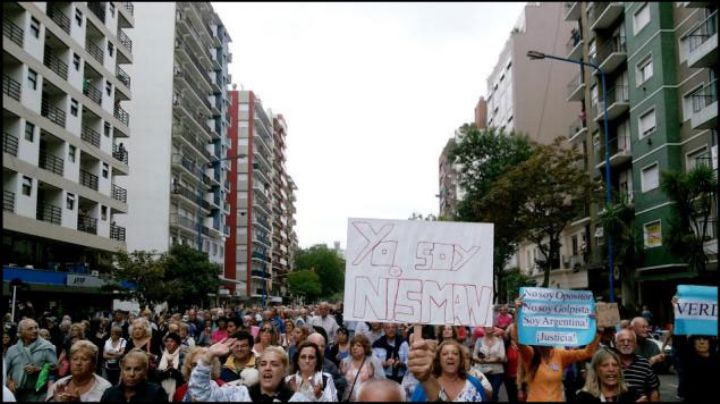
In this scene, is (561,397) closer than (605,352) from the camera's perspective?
No

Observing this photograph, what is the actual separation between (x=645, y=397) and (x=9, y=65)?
6815 millimetres

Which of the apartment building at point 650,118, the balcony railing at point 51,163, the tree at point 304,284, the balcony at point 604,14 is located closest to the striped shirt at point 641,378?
the balcony railing at point 51,163

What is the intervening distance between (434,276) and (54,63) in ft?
16.5

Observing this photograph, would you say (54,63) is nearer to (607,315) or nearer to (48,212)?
(48,212)

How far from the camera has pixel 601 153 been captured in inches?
1654

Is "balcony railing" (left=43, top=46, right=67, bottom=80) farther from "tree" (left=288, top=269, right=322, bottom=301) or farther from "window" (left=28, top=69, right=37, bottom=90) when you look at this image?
"tree" (left=288, top=269, right=322, bottom=301)

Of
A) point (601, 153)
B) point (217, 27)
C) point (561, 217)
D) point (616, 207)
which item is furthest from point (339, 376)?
point (217, 27)

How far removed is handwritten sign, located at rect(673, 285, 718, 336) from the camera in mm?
6789

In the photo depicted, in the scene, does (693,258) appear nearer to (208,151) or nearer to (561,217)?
(561,217)

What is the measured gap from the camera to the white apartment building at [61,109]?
24.3 feet

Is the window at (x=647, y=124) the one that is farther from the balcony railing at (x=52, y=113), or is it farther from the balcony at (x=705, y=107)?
the balcony railing at (x=52, y=113)

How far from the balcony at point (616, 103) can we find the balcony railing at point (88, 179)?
3214 centimetres

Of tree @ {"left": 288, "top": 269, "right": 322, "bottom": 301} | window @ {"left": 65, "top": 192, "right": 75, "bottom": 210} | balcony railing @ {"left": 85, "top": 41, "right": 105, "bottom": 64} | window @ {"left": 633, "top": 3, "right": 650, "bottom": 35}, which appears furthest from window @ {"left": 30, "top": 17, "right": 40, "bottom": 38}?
tree @ {"left": 288, "top": 269, "right": 322, "bottom": 301}

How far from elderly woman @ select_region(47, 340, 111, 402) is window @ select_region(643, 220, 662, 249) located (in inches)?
1276
